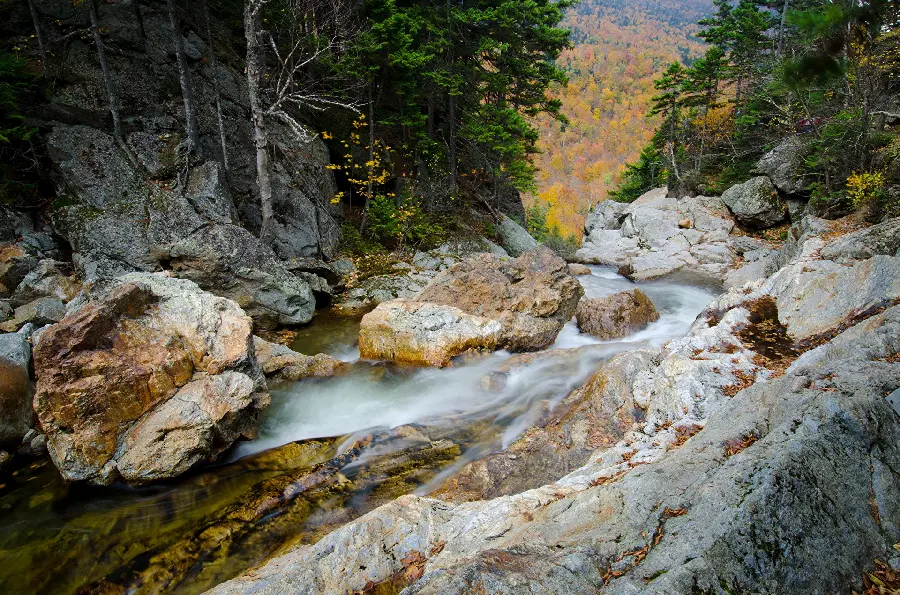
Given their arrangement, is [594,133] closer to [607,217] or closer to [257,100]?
[607,217]

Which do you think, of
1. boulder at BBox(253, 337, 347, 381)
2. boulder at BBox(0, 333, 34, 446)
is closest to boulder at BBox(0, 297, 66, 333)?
boulder at BBox(0, 333, 34, 446)

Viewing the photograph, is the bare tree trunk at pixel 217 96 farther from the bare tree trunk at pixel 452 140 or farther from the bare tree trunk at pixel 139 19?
the bare tree trunk at pixel 452 140

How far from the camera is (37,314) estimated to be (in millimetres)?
8461

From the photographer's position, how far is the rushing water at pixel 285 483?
4.60m

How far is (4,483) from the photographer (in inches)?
227

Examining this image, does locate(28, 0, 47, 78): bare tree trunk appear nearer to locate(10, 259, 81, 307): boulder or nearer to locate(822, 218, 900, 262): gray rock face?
locate(10, 259, 81, 307): boulder

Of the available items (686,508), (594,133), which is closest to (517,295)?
(686,508)

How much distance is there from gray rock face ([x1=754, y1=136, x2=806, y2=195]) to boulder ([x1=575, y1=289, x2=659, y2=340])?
14.3 m

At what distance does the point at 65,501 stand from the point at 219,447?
1841 mm

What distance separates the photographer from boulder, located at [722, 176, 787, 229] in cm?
2066

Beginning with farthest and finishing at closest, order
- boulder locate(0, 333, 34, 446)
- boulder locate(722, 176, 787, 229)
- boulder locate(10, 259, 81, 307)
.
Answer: boulder locate(722, 176, 787, 229)
boulder locate(10, 259, 81, 307)
boulder locate(0, 333, 34, 446)

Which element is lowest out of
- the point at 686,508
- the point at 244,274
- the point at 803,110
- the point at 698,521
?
the point at 686,508

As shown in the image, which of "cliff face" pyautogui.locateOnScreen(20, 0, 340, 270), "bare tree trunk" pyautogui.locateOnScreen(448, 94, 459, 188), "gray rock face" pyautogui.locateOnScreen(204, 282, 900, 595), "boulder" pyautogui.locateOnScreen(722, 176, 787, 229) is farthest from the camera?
"boulder" pyautogui.locateOnScreen(722, 176, 787, 229)

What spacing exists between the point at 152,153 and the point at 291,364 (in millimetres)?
9199
